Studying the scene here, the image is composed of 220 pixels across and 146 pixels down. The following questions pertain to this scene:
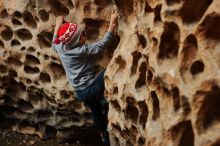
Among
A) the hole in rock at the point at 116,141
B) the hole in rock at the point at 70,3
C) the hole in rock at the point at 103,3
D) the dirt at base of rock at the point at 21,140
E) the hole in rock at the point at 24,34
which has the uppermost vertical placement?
the hole in rock at the point at 103,3

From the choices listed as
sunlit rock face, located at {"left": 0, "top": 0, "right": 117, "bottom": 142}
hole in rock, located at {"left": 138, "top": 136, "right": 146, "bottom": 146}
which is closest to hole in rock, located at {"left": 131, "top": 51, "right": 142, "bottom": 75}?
hole in rock, located at {"left": 138, "top": 136, "right": 146, "bottom": 146}

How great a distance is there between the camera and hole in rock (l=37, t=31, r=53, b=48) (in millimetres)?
3947

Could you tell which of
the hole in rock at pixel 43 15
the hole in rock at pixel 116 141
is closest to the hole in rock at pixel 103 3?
the hole in rock at pixel 43 15

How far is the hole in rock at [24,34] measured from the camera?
4062 mm

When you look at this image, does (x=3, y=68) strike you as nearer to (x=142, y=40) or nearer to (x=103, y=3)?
(x=103, y=3)

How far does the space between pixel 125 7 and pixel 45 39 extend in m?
1.04

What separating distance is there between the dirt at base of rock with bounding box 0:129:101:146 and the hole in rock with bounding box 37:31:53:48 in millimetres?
813

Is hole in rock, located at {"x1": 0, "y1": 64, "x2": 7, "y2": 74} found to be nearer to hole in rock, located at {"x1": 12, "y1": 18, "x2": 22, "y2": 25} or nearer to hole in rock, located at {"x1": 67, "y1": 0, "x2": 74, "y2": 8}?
hole in rock, located at {"x1": 12, "y1": 18, "x2": 22, "y2": 25}

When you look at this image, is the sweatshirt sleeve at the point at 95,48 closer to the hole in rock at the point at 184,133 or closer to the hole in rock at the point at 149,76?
the hole in rock at the point at 149,76

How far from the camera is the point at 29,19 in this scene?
4043 millimetres

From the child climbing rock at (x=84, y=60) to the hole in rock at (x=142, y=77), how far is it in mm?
549

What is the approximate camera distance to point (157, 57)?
2537mm

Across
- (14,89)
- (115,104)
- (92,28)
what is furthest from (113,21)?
(14,89)

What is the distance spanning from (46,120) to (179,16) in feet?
7.24
